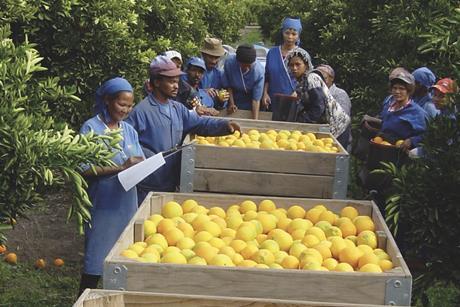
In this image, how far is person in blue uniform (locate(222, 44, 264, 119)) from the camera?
8062 millimetres

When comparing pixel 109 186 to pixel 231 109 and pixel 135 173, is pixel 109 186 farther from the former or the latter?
pixel 231 109

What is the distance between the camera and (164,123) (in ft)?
18.7

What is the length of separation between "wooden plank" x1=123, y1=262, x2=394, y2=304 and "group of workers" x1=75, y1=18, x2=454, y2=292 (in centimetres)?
113

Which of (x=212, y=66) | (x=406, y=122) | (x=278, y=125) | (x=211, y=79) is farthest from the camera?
(x=212, y=66)

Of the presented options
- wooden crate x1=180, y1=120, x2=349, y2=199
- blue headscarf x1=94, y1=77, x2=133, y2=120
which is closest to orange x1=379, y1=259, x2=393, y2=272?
wooden crate x1=180, y1=120, x2=349, y2=199

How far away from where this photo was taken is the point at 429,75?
21.1 feet

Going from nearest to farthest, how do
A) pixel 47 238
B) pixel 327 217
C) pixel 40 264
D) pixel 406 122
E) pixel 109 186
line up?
pixel 327 217
pixel 109 186
pixel 406 122
pixel 40 264
pixel 47 238

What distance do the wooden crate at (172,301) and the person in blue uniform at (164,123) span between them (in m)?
2.43

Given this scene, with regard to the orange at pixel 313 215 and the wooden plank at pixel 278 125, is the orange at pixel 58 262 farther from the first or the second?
the orange at pixel 313 215

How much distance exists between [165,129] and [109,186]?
0.80m

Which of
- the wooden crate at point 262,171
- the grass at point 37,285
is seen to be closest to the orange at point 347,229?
the wooden crate at point 262,171

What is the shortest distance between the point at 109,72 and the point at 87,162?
2.54 meters

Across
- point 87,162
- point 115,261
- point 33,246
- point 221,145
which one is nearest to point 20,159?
point 87,162

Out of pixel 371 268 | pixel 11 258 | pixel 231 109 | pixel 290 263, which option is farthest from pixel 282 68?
pixel 371 268
